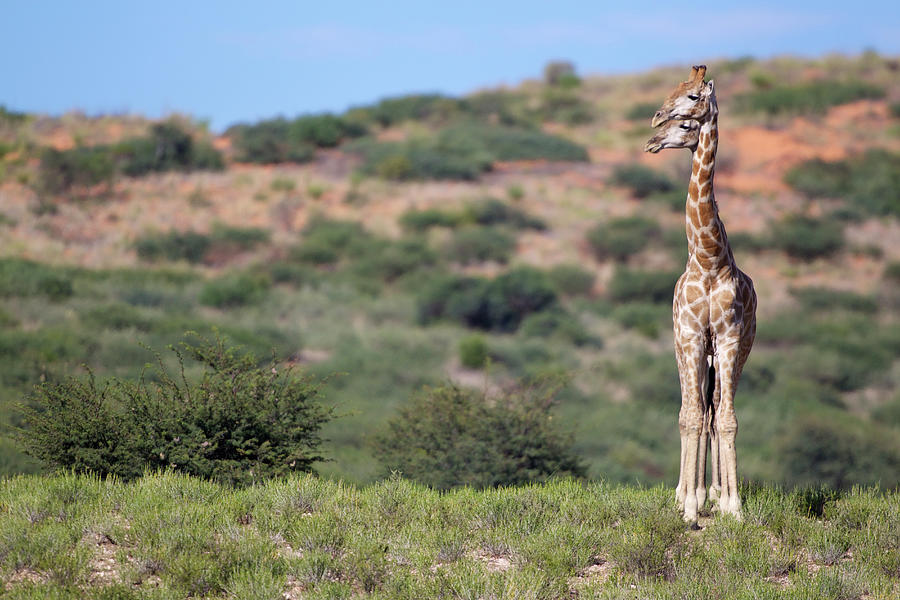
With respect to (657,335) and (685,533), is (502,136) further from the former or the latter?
(685,533)

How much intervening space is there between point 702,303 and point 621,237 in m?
35.2

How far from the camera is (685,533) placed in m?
8.28

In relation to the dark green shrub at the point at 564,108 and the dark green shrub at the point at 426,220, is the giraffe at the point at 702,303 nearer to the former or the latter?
the dark green shrub at the point at 426,220

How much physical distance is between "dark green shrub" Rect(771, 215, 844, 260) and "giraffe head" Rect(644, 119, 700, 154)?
121 feet

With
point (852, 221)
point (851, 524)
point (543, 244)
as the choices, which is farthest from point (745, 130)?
point (851, 524)

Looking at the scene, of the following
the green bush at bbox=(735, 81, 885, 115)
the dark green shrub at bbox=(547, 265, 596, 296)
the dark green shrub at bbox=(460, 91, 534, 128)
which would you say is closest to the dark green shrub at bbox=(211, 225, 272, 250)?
the dark green shrub at bbox=(547, 265, 596, 296)

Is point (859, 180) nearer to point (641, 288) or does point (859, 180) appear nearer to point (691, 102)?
point (641, 288)

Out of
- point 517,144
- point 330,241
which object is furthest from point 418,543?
point 517,144

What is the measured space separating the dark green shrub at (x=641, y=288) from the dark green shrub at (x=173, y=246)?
16755mm

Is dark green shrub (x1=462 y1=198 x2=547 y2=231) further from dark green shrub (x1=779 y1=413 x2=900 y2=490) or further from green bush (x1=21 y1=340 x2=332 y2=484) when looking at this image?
green bush (x1=21 y1=340 x2=332 y2=484)

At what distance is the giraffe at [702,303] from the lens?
8492mm

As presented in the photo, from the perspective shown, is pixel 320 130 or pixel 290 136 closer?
pixel 290 136

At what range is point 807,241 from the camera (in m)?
43.0

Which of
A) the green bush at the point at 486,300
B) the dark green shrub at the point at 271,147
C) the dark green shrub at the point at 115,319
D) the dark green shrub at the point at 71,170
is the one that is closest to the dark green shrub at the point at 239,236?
the dark green shrub at the point at 71,170
